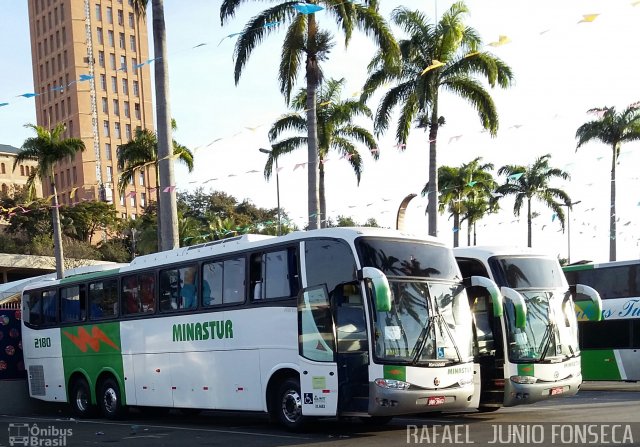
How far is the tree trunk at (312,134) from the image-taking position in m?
27.9

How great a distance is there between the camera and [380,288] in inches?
488

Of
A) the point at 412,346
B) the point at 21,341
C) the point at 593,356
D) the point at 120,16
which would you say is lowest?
the point at 593,356

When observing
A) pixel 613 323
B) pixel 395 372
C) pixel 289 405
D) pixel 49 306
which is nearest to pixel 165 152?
pixel 49 306

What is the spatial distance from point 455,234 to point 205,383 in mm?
40493

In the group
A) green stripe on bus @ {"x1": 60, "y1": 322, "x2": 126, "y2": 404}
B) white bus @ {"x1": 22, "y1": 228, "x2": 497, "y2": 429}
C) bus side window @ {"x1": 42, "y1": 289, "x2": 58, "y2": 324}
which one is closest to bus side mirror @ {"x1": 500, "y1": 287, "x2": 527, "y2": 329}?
white bus @ {"x1": 22, "y1": 228, "x2": 497, "y2": 429}

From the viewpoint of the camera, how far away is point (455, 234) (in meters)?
55.4

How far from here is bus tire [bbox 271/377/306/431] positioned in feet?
47.0

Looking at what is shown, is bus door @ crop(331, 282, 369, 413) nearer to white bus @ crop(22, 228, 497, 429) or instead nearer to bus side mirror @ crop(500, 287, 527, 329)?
white bus @ crop(22, 228, 497, 429)

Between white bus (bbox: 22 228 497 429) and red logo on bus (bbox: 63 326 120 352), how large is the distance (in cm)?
5

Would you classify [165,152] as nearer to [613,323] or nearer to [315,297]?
[315,297]

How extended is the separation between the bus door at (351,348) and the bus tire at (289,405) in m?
1.05

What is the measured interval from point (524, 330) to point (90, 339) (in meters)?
9.34

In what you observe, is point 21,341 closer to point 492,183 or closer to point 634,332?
point 634,332

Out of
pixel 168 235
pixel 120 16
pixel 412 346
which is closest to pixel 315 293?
pixel 412 346
